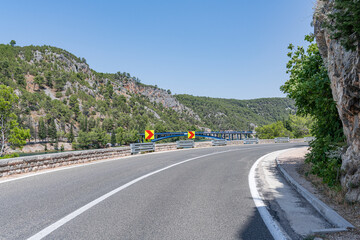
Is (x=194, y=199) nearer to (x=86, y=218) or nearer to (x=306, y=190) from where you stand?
(x=86, y=218)

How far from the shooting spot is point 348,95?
5.35 meters

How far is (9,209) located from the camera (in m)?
4.65

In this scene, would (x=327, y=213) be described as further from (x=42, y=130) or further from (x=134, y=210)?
(x=42, y=130)

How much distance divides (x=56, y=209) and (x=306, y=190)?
6.05 m

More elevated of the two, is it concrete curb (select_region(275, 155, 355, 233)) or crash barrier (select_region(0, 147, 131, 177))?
crash barrier (select_region(0, 147, 131, 177))

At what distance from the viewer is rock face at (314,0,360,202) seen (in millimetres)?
4965

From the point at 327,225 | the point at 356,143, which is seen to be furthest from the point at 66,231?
the point at 356,143

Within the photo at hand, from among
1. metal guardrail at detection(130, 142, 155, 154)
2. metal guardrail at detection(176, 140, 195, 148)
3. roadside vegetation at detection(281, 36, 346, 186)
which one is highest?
roadside vegetation at detection(281, 36, 346, 186)

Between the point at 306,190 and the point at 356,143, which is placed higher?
the point at 356,143

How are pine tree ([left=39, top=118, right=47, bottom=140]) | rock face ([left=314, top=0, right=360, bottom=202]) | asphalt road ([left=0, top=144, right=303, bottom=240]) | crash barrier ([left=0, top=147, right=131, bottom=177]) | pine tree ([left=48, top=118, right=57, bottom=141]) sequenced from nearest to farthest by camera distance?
asphalt road ([left=0, top=144, right=303, bottom=240]), rock face ([left=314, top=0, right=360, bottom=202]), crash barrier ([left=0, top=147, right=131, bottom=177]), pine tree ([left=39, top=118, right=47, bottom=140]), pine tree ([left=48, top=118, right=57, bottom=141])

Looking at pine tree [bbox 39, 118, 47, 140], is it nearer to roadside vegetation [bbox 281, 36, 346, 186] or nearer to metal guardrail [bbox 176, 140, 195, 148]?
metal guardrail [bbox 176, 140, 195, 148]

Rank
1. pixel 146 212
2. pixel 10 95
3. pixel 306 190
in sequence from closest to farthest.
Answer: pixel 146 212 → pixel 306 190 → pixel 10 95

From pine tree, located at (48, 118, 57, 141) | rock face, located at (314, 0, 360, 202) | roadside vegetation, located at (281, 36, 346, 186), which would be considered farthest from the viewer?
pine tree, located at (48, 118, 57, 141)

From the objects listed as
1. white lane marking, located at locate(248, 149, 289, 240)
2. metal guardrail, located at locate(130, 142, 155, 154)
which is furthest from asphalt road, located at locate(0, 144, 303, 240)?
metal guardrail, located at locate(130, 142, 155, 154)
